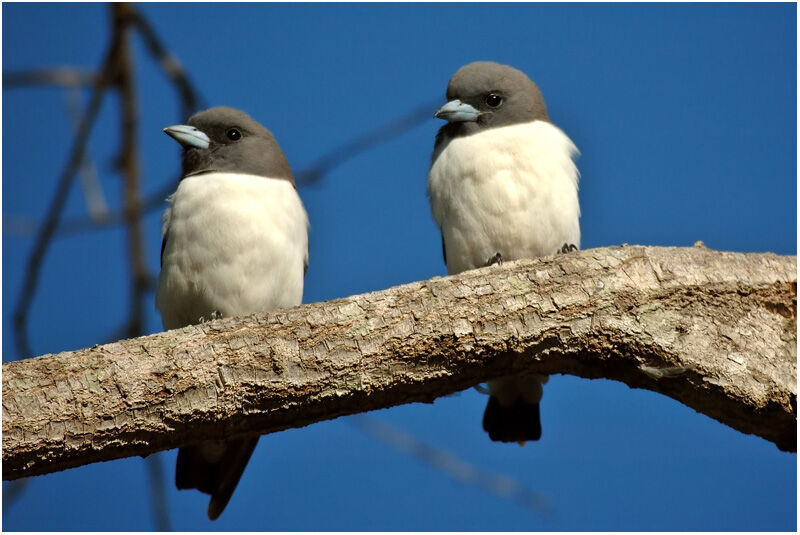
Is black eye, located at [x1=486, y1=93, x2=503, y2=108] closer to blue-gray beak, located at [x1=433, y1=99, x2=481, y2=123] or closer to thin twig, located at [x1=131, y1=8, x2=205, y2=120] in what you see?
blue-gray beak, located at [x1=433, y1=99, x2=481, y2=123]

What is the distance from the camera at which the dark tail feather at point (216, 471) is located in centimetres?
596

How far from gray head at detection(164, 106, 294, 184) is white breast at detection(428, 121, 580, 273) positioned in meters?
1.18

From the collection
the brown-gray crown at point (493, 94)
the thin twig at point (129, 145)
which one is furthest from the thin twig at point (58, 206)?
the brown-gray crown at point (493, 94)

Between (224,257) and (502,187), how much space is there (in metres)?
1.73

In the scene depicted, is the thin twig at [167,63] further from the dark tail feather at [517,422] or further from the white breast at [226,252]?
the dark tail feather at [517,422]

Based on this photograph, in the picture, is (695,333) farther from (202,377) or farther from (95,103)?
(95,103)

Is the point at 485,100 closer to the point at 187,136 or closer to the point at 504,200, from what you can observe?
the point at 504,200

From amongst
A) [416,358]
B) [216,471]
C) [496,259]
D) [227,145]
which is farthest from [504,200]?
[216,471]

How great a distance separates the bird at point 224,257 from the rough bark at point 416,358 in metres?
1.23

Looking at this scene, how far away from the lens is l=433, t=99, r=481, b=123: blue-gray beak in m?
6.32

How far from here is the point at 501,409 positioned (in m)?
6.38

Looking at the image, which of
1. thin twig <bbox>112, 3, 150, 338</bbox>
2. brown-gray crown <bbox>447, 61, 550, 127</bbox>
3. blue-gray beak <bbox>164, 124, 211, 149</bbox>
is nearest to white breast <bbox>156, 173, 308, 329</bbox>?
blue-gray beak <bbox>164, 124, 211, 149</bbox>

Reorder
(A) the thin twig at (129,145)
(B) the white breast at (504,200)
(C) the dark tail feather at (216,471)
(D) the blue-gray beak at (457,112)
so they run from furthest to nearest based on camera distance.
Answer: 1. (D) the blue-gray beak at (457,112)
2. (B) the white breast at (504,200)
3. (C) the dark tail feather at (216,471)
4. (A) the thin twig at (129,145)

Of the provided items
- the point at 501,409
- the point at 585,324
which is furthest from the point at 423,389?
the point at 501,409
